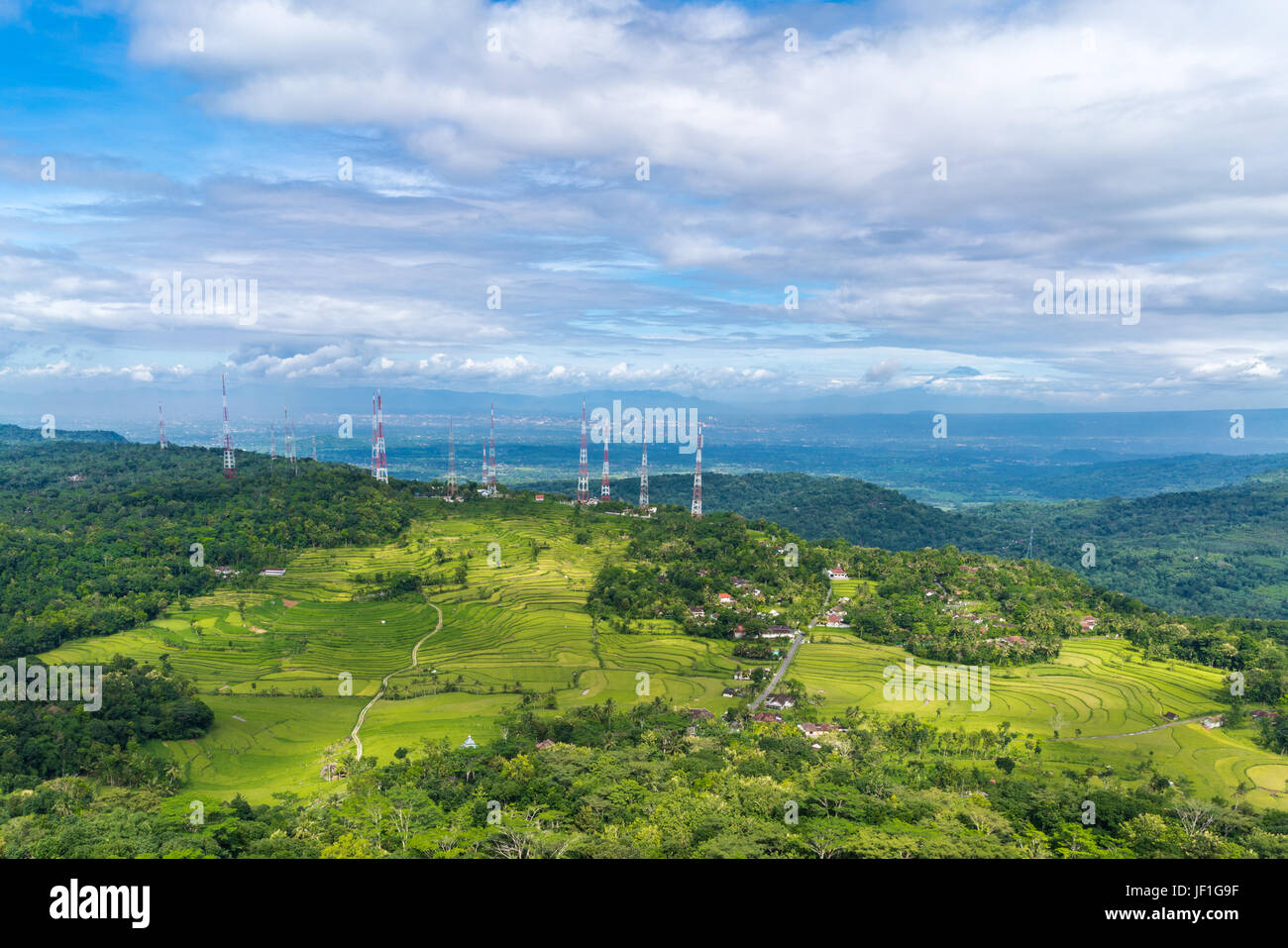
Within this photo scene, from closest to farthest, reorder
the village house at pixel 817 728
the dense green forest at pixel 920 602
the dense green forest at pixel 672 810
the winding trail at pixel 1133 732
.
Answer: the dense green forest at pixel 672 810 < the village house at pixel 817 728 < the winding trail at pixel 1133 732 < the dense green forest at pixel 920 602

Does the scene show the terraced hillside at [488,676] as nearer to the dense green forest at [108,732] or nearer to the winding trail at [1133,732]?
the winding trail at [1133,732]

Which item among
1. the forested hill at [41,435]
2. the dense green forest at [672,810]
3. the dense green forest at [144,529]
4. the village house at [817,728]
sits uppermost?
the forested hill at [41,435]

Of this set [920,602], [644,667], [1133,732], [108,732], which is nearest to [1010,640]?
[920,602]

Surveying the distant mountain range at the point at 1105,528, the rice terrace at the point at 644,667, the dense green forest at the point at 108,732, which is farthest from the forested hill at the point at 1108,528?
the dense green forest at the point at 108,732

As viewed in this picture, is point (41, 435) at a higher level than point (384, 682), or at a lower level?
higher

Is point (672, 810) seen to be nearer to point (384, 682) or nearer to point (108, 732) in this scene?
point (384, 682)
